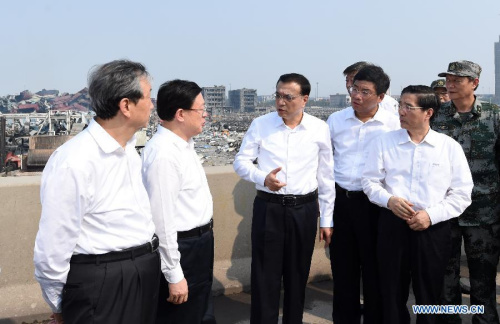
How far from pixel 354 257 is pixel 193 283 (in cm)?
148

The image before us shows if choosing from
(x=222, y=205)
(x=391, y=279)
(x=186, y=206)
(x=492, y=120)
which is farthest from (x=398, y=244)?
(x=222, y=205)

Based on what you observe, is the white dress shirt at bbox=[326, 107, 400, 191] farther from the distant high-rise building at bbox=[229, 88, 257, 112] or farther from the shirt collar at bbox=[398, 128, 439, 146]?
the distant high-rise building at bbox=[229, 88, 257, 112]

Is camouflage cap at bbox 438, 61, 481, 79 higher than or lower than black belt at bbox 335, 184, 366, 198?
higher

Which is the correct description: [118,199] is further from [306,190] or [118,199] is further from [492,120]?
[492,120]

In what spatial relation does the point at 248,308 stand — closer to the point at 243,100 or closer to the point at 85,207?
the point at 85,207

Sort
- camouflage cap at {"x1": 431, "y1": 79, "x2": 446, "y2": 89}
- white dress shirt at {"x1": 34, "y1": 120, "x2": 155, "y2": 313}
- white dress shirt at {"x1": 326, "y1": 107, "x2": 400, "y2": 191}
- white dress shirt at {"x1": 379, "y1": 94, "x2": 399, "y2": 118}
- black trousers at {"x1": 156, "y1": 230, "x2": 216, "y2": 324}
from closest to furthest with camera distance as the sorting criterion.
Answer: white dress shirt at {"x1": 34, "y1": 120, "x2": 155, "y2": 313} → black trousers at {"x1": 156, "y1": 230, "x2": 216, "y2": 324} → white dress shirt at {"x1": 326, "y1": 107, "x2": 400, "y2": 191} → white dress shirt at {"x1": 379, "y1": 94, "x2": 399, "y2": 118} → camouflage cap at {"x1": 431, "y1": 79, "x2": 446, "y2": 89}

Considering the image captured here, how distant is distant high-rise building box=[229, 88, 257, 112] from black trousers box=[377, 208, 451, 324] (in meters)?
138

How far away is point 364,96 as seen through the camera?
361cm

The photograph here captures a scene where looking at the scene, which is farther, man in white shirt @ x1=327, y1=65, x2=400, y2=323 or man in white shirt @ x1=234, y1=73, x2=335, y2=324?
man in white shirt @ x1=327, y1=65, x2=400, y2=323

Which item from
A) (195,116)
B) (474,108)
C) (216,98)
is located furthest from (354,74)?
(216,98)

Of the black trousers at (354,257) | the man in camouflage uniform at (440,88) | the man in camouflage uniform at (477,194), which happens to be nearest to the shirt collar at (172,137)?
the black trousers at (354,257)

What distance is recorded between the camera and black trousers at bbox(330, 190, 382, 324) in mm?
3615

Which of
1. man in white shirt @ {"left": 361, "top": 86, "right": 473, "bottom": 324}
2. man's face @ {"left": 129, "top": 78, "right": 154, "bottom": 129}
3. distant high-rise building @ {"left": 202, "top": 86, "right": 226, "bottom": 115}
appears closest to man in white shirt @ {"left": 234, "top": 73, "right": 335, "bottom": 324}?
man in white shirt @ {"left": 361, "top": 86, "right": 473, "bottom": 324}

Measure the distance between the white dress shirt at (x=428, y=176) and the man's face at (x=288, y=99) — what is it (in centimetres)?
69
